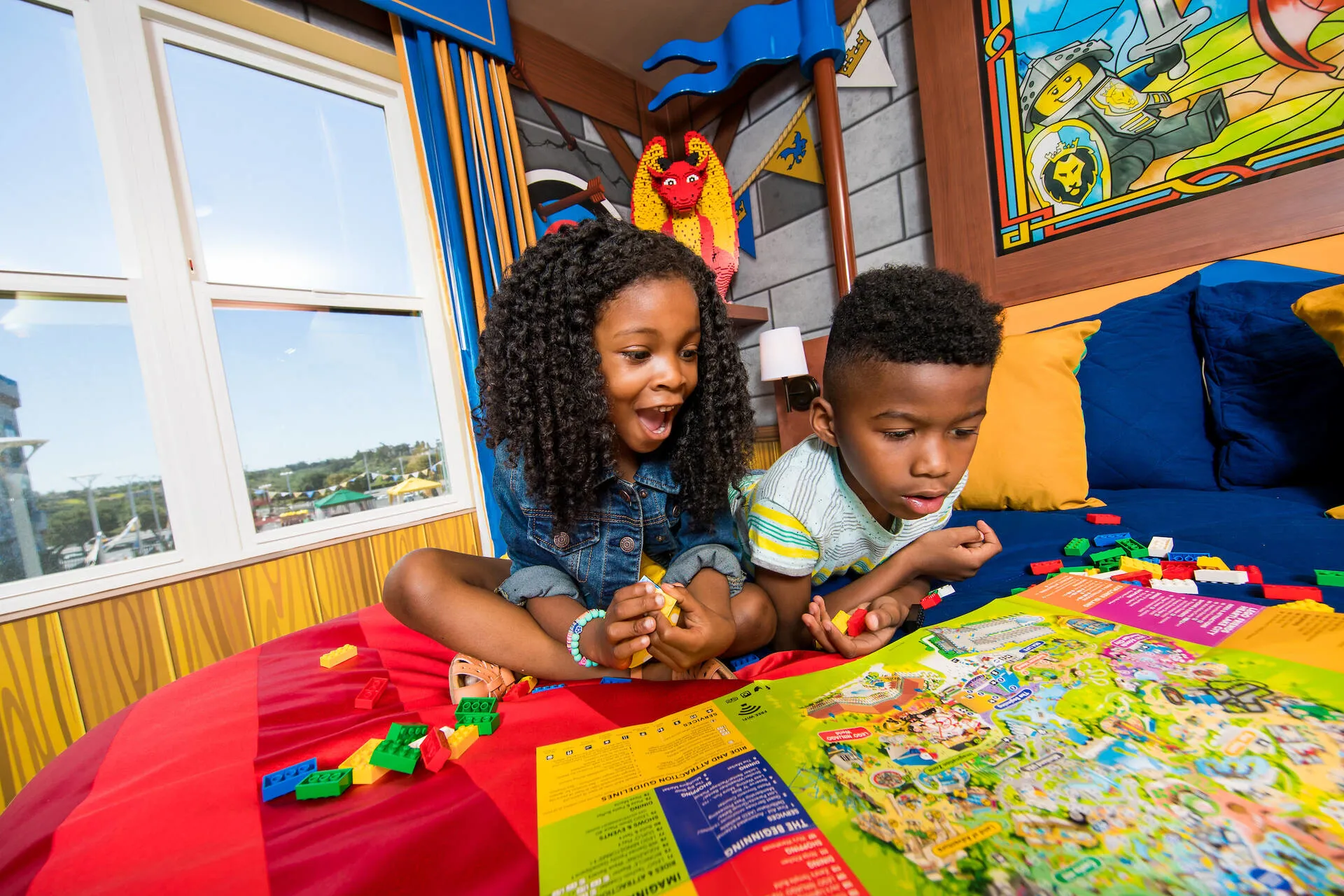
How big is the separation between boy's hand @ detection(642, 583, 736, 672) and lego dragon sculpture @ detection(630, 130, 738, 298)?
69.0 inches

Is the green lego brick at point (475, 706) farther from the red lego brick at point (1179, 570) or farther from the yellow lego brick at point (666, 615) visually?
the red lego brick at point (1179, 570)

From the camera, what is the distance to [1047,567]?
0.80 metres

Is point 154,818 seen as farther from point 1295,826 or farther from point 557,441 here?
point 1295,826

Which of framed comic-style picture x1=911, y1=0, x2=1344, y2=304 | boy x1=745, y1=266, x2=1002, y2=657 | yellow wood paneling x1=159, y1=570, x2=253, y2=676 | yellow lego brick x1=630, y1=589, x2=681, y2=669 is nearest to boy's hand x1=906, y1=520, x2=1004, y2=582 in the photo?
boy x1=745, y1=266, x2=1002, y2=657

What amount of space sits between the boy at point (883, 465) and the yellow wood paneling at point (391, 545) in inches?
54.0

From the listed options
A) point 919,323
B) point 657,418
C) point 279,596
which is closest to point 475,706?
point 657,418

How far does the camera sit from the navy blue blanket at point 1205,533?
0.71 metres

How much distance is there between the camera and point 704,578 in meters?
0.79

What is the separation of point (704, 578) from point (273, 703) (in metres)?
0.59

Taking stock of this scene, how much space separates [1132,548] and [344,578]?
1.97m

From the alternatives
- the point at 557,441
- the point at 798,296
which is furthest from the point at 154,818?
the point at 798,296

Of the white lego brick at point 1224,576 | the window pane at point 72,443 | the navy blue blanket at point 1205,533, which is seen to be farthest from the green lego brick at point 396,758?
the window pane at point 72,443

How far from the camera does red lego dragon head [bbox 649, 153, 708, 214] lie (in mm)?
2109

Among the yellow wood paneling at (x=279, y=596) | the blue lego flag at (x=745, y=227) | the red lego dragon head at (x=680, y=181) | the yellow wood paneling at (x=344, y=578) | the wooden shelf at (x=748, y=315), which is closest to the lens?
the yellow wood paneling at (x=279, y=596)
